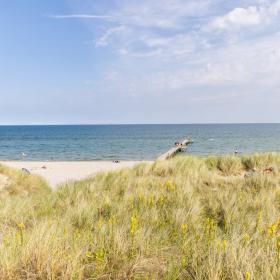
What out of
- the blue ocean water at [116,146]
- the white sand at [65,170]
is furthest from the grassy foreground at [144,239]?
the blue ocean water at [116,146]

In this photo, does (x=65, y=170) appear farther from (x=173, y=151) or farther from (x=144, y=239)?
(x=144, y=239)

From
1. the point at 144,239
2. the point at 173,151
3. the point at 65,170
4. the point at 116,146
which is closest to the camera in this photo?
the point at 144,239

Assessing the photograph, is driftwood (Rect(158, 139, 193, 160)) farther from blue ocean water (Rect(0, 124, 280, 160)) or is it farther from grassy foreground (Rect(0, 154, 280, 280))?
grassy foreground (Rect(0, 154, 280, 280))

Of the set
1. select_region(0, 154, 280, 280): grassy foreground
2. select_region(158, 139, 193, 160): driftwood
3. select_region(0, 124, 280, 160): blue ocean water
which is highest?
select_region(0, 154, 280, 280): grassy foreground

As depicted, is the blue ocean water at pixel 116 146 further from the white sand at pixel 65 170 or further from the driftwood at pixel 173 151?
the white sand at pixel 65 170

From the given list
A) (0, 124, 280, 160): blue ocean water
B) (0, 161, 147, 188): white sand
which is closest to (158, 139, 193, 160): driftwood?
(0, 124, 280, 160): blue ocean water

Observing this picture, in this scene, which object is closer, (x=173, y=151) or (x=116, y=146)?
(x=173, y=151)

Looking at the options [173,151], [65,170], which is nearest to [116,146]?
[173,151]

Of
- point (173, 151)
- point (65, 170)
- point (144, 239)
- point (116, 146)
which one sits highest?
point (144, 239)

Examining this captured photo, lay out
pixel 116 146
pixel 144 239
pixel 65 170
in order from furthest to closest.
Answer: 1. pixel 116 146
2. pixel 65 170
3. pixel 144 239

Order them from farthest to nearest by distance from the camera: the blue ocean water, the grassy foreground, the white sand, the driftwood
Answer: the blue ocean water, the driftwood, the white sand, the grassy foreground

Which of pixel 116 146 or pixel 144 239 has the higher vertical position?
pixel 144 239

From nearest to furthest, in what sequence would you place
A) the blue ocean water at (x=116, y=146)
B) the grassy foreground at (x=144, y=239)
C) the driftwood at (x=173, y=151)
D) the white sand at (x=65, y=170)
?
1. the grassy foreground at (x=144, y=239)
2. the white sand at (x=65, y=170)
3. the driftwood at (x=173, y=151)
4. the blue ocean water at (x=116, y=146)

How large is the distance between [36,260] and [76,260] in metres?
0.39
